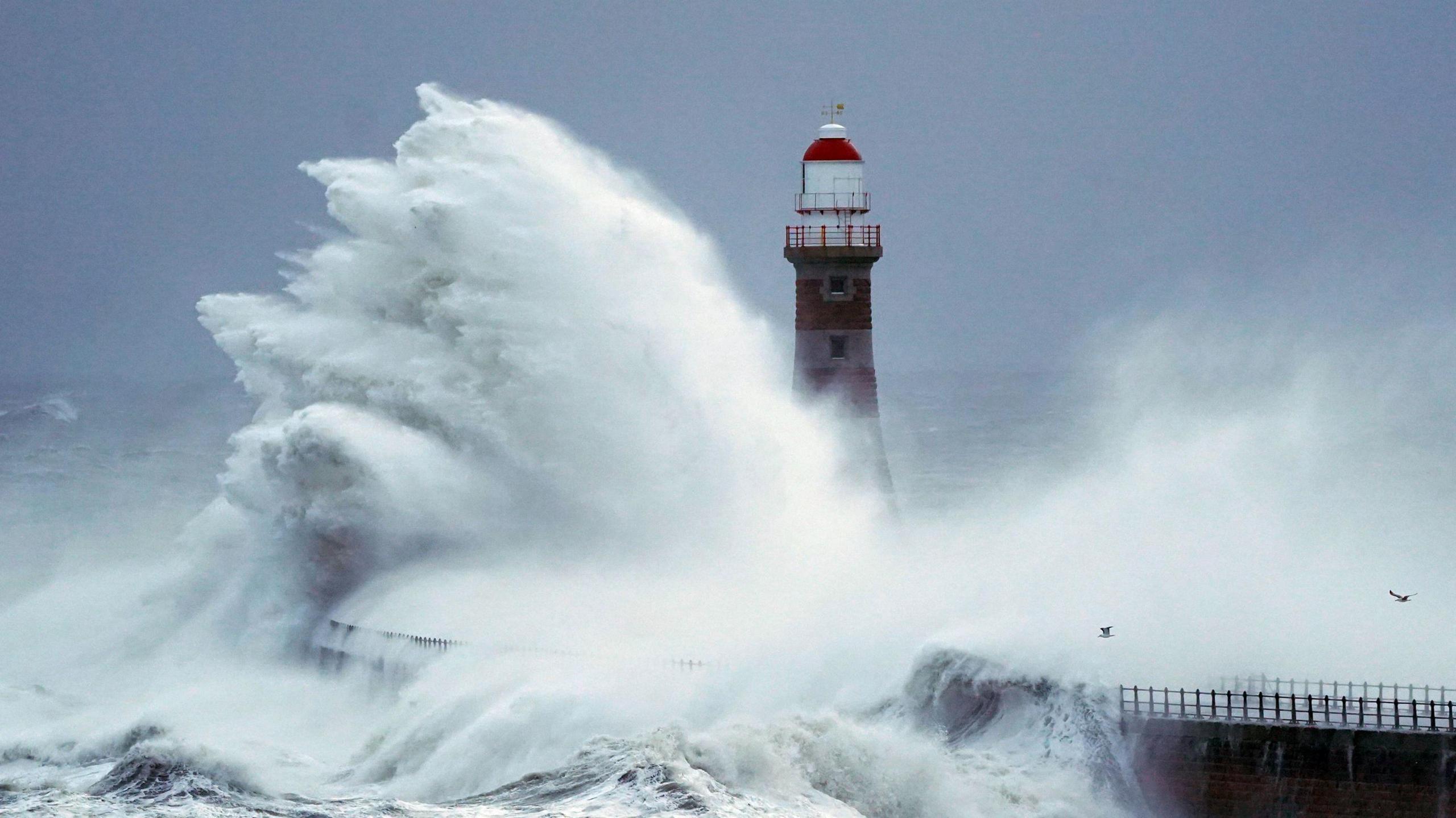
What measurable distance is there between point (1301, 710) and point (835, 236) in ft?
33.1

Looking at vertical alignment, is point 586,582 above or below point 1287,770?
above

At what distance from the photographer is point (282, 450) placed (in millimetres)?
27531

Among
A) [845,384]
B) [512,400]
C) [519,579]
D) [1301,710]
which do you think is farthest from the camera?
[512,400]

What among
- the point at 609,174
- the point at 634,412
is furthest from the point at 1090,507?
the point at 609,174

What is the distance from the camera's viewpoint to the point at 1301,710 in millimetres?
18719

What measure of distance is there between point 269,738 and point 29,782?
2.67 m

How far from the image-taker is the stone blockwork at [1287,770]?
1806cm

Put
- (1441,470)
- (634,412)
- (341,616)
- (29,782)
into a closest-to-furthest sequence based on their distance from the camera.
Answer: (29,782) → (341,616) → (634,412) → (1441,470)

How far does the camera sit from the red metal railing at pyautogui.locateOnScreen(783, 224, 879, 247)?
88.2 feet

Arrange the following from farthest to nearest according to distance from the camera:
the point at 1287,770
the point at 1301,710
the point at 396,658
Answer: the point at 396,658 < the point at 1301,710 < the point at 1287,770

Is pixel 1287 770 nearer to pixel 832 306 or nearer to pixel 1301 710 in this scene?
pixel 1301 710

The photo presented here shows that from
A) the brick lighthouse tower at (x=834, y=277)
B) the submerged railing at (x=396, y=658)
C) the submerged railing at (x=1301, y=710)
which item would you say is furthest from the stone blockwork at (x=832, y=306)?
the submerged railing at (x=1301, y=710)

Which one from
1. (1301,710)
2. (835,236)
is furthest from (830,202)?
(1301,710)

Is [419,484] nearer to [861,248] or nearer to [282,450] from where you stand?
[282,450]
